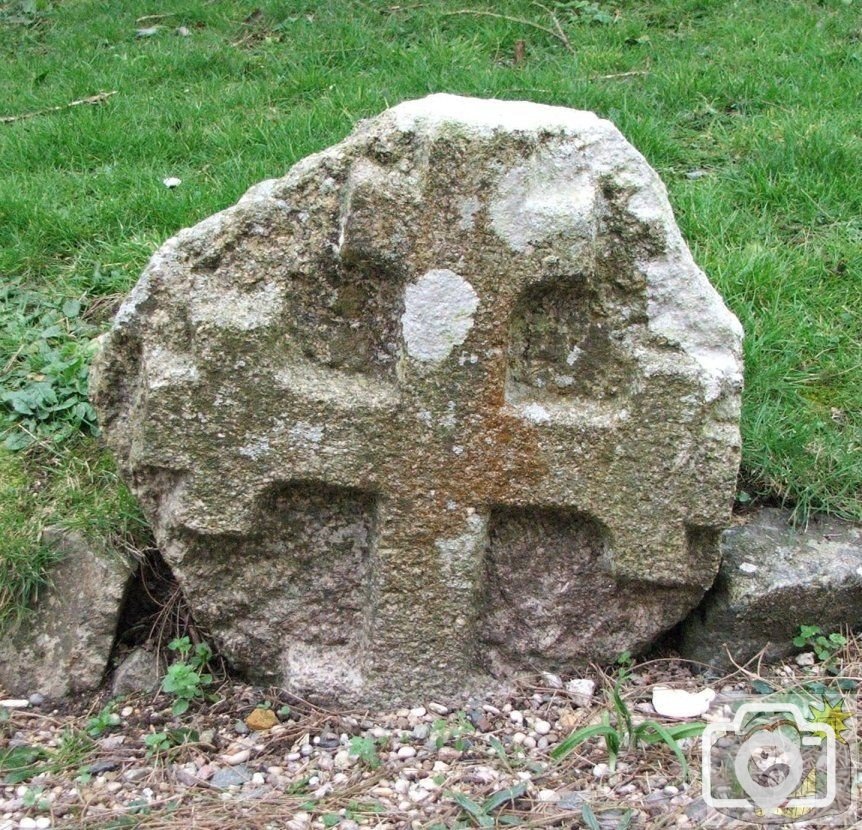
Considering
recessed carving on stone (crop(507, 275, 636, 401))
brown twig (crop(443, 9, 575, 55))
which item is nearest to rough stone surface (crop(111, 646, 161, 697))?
recessed carving on stone (crop(507, 275, 636, 401))

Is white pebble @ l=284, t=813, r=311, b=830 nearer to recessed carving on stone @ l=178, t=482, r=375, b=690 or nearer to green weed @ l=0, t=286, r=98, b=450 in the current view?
recessed carving on stone @ l=178, t=482, r=375, b=690

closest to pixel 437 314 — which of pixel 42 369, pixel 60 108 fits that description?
pixel 42 369

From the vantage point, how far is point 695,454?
230 cm

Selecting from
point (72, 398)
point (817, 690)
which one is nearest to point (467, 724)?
point (817, 690)

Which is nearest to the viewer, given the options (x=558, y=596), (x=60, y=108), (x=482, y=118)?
(x=482, y=118)

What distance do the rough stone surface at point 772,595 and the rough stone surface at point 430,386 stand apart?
17cm

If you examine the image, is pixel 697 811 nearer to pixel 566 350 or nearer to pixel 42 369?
pixel 566 350

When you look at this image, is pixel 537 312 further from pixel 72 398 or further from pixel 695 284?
pixel 72 398

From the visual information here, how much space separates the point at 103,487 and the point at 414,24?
10.8 ft

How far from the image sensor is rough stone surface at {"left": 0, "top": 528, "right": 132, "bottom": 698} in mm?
2574

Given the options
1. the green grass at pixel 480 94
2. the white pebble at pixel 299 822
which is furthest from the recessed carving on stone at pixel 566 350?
the white pebble at pixel 299 822

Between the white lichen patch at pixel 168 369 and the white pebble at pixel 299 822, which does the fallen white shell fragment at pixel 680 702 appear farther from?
the white lichen patch at pixel 168 369

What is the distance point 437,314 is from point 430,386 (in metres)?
0.15

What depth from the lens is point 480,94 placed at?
4.34 m
